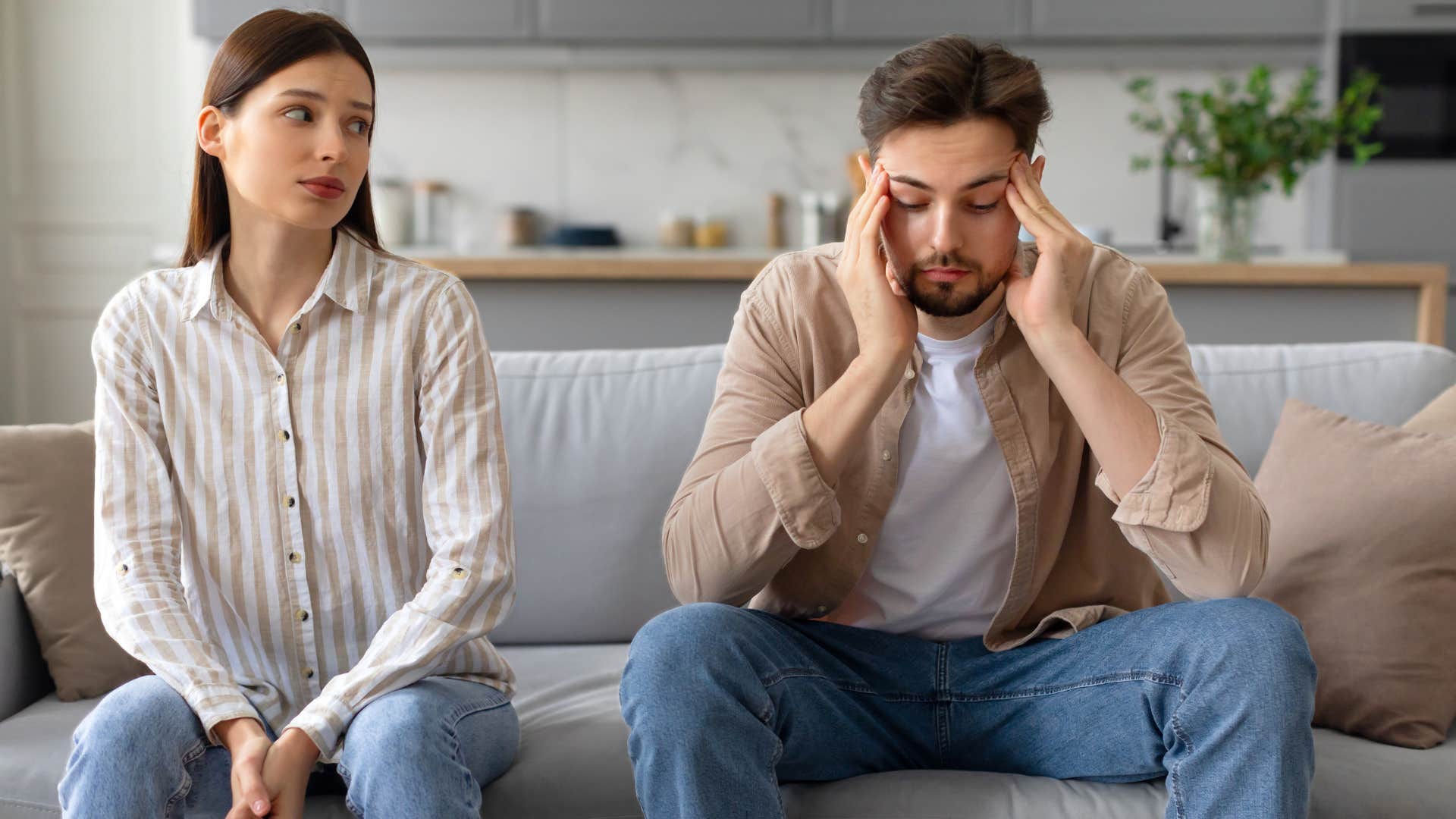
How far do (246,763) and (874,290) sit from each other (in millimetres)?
801

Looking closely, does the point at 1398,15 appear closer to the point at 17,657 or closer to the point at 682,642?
the point at 682,642

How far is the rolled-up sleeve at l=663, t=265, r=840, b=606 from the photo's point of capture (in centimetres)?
139

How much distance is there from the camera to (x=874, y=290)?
1469 millimetres

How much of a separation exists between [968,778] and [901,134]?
0.70 m

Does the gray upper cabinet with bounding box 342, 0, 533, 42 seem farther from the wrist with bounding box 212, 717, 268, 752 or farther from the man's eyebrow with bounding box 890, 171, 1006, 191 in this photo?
the wrist with bounding box 212, 717, 268, 752

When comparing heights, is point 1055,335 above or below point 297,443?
above

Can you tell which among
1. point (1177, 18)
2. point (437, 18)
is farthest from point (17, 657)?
point (1177, 18)

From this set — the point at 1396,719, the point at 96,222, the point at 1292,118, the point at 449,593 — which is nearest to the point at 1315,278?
the point at 1292,118

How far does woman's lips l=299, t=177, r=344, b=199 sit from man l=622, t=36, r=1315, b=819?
0.48 metres

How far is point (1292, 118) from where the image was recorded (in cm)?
309

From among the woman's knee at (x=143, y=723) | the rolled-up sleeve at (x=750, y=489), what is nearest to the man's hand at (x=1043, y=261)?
the rolled-up sleeve at (x=750, y=489)

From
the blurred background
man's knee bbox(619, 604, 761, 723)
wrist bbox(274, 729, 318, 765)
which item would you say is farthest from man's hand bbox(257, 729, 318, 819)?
the blurred background

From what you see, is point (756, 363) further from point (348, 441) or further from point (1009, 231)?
point (348, 441)

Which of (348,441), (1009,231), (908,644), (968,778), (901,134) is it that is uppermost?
(901,134)
